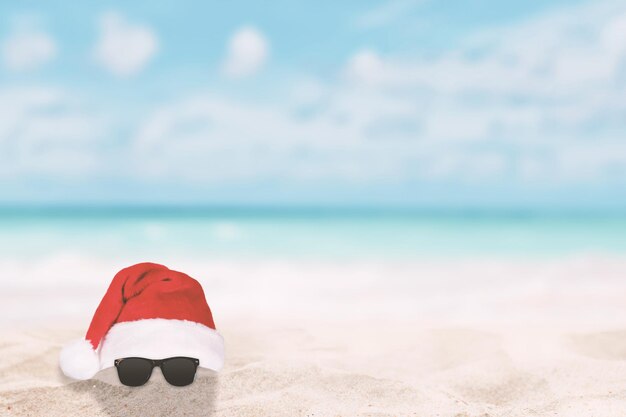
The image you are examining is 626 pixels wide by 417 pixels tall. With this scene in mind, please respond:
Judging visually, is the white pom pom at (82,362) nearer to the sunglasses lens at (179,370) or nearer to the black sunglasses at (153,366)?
the black sunglasses at (153,366)

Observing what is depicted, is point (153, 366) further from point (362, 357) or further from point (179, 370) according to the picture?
point (362, 357)

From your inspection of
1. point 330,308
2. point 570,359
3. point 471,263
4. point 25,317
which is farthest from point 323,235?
point 570,359

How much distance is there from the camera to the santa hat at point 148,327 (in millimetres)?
2654

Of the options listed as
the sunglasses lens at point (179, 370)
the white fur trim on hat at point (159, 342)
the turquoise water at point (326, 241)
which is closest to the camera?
the white fur trim on hat at point (159, 342)

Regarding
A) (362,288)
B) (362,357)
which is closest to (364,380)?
(362,357)

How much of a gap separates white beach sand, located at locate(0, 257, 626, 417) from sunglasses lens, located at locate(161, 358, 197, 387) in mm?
183

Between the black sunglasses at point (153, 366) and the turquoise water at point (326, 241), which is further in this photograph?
the turquoise water at point (326, 241)

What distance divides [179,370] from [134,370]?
0.19m

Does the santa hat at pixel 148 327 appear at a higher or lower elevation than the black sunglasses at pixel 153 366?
higher

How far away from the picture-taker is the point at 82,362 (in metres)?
2.73

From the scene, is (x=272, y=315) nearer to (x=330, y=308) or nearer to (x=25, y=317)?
(x=330, y=308)

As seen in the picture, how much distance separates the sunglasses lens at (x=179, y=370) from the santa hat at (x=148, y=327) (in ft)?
0.36

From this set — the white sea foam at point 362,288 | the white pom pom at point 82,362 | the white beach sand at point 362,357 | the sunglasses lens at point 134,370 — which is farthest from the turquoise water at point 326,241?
the sunglasses lens at point 134,370

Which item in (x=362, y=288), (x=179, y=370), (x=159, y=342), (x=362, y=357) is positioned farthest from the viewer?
(x=362, y=288)
